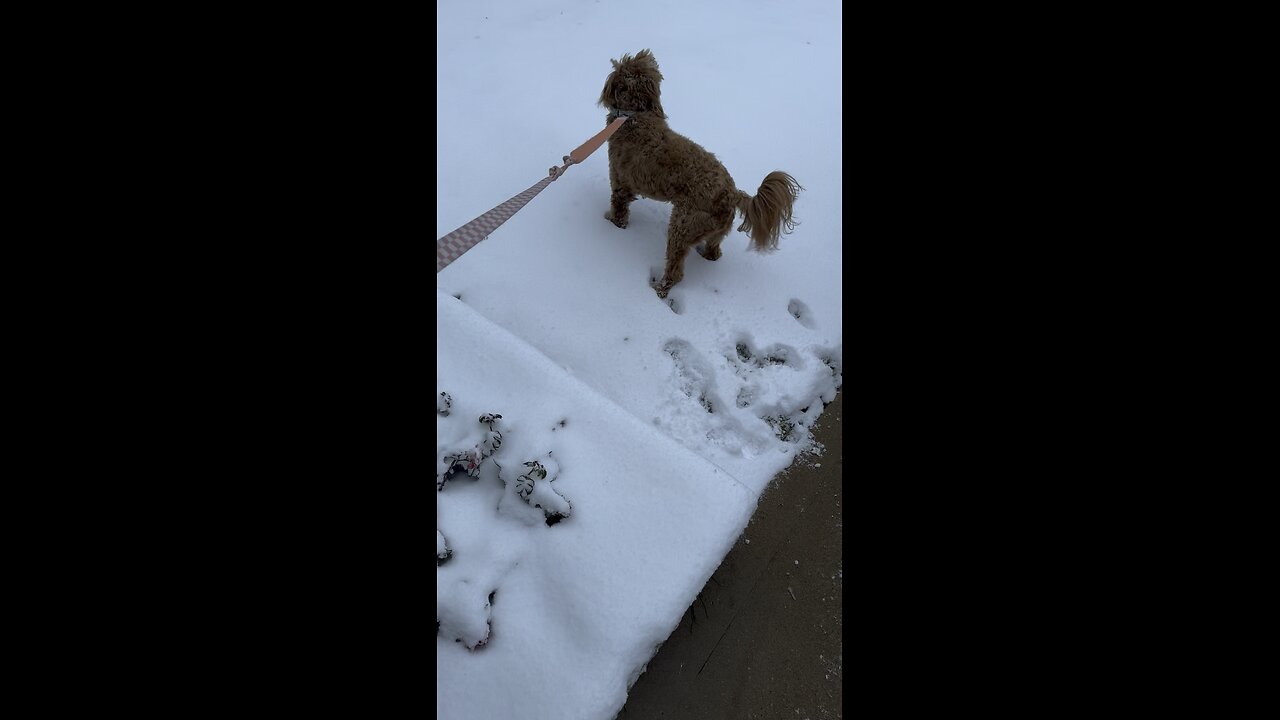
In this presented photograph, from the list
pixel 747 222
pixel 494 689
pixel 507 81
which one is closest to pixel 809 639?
pixel 494 689

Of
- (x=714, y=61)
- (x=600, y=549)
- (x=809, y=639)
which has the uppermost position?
(x=714, y=61)

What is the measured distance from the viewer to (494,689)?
133cm

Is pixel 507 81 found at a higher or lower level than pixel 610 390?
higher

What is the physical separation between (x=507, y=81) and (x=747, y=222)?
7.87ft

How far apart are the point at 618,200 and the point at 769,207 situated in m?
0.82

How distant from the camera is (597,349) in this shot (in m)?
2.46

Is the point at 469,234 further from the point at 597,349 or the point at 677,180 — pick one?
the point at 677,180

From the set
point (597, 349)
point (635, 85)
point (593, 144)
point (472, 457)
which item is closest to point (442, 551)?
point (472, 457)

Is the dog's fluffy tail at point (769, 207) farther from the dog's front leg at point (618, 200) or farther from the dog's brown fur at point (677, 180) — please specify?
the dog's front leg at point (618, 200)

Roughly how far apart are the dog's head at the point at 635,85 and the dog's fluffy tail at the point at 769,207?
690mm

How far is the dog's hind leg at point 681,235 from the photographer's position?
2.55 meters

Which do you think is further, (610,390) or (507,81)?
(507,81)

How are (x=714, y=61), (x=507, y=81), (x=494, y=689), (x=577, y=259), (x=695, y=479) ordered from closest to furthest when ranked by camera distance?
(x=494, y=689), (x=695, y=479), (x=577, y=259), (x=507, y=81), (x=714, y=61)

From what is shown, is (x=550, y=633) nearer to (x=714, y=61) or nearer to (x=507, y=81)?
(x=507, y=81)
